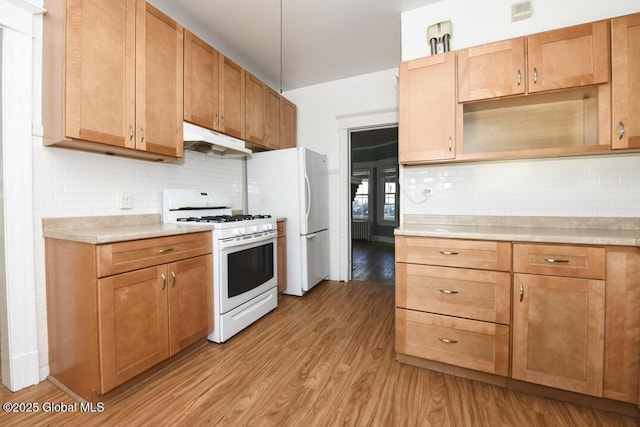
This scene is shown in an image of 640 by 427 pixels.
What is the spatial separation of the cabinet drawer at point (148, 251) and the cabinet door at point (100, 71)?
68cm

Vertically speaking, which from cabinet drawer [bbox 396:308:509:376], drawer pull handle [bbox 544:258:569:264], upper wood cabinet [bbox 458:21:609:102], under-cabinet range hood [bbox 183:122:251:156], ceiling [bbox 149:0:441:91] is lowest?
cabinet drawer [bbox 396:308:509:376]

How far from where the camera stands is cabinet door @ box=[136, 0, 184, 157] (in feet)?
6.11

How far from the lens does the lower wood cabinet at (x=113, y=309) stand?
1.44 metres

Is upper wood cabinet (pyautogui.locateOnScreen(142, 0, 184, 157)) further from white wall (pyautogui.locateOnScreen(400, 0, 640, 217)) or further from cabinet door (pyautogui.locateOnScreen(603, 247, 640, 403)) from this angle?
cabinet door (pyautogui.locateOnScreen(603, 247, 640, 403))

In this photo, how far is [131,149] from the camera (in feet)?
6.05

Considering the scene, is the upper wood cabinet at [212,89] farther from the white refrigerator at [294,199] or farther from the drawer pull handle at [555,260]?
the drawer pull handle at [555,260]

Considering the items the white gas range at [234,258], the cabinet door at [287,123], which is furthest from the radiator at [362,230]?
the white gas range at [234,258]

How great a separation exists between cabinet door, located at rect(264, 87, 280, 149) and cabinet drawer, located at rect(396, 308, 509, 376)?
241cm

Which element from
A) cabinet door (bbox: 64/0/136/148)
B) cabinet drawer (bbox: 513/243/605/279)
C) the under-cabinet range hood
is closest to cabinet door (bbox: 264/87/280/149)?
the under-cabinet range hood

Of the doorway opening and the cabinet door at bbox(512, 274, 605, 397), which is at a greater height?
the doorway opening

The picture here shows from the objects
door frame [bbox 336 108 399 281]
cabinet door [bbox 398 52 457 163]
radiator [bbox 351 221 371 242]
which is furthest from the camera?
radiator [bbox 351 221 371 242]

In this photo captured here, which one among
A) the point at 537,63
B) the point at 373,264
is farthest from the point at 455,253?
the point at 373,264

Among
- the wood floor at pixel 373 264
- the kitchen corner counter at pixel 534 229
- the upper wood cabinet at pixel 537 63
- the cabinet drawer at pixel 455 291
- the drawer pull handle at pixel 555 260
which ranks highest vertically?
the upper wood cabinet at pixel 537 63

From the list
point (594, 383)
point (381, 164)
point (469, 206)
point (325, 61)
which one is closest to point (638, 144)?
point (469, 206)
